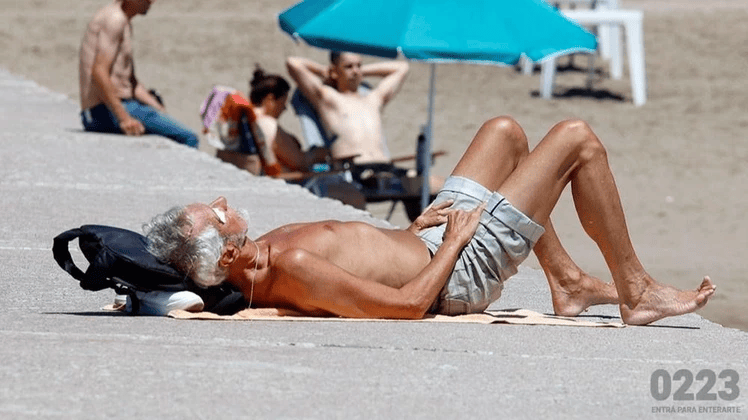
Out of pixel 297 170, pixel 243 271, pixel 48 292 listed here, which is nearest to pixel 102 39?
pixel 297 170

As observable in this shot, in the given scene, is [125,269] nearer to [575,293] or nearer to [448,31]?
[575,293]

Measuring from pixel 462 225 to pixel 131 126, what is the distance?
211 inches

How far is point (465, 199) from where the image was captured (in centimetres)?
491

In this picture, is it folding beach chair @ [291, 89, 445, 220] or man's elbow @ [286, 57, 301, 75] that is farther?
man's elbow @ [286, 57, 301, 75]

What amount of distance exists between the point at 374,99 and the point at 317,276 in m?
5.51

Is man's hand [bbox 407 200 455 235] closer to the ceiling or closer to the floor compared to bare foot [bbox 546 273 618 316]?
closer to the ceiling

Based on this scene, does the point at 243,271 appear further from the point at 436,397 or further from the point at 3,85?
the point at 3,85

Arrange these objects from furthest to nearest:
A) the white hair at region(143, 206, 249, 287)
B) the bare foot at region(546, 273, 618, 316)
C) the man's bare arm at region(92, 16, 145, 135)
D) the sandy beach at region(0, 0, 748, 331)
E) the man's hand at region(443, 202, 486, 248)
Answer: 1. the sandy beach at region(0, 0, 748, 331)
2. the man's bare arm at region(92, 16, 145, 135)
3. the bare foot at region(546, 273, 618, 316)
4. the man's hand at region(443, 202, 486, 248)
5. the white hair at region(143, 206, 249, 287)

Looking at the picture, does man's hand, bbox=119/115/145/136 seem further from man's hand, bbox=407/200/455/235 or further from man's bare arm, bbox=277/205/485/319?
man's bare arm, bbox=277/205/485/319

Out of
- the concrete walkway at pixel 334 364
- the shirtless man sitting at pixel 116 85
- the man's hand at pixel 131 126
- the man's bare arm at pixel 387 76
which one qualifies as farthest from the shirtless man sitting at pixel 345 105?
the concrete walkway at pixel 334 364

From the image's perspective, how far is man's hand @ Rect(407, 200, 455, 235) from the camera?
4.88m

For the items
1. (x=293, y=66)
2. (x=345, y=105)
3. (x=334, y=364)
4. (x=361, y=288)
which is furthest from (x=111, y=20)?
(x=334, y=364)

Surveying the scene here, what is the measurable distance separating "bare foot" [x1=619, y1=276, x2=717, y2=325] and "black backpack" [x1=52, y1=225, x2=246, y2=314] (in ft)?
4.23

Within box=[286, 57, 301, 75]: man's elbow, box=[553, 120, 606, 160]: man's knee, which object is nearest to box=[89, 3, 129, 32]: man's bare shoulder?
box=[286, 57, 301, 75]: man's elbow
